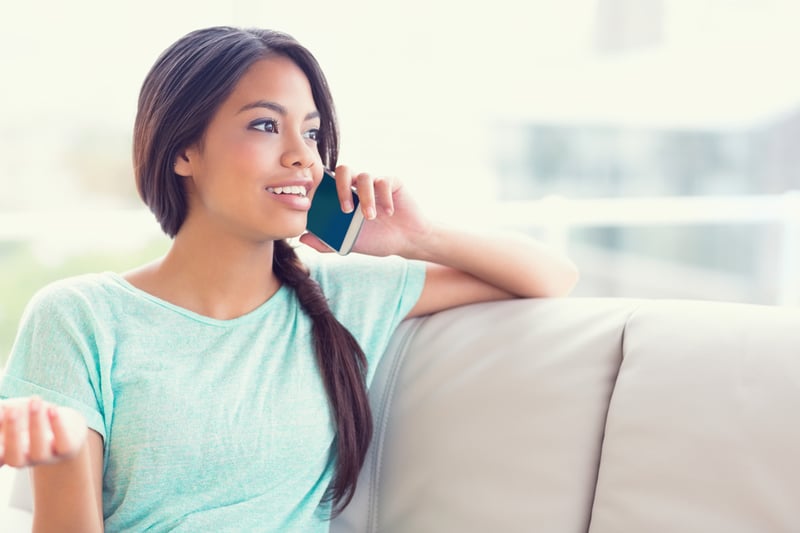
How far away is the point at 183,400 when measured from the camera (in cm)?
132

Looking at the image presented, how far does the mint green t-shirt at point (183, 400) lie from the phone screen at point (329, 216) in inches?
6.7

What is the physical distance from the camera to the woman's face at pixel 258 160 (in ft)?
4.50

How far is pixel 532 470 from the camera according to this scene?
1321 mm

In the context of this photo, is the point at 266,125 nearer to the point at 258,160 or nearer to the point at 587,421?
the point at 258,160

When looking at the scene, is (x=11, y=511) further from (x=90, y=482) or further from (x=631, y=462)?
(x=631, y=462)

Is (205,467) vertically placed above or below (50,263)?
above

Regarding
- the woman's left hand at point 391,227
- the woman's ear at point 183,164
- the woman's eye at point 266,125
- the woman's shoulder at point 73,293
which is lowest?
the woman's shoulder at point 73,293

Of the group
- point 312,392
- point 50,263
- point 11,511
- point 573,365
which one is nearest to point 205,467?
point 312,392

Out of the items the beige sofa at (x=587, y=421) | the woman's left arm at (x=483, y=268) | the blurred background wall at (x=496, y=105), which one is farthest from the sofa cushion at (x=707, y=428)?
the blurred background wall at (x=496, y=105)

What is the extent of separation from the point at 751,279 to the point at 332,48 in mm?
6570

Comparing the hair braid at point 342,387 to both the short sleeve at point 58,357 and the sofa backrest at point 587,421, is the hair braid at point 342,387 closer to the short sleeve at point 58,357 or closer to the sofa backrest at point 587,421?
the sofa backrest at point 587,421

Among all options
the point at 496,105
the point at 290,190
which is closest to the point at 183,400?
the point at 290,190

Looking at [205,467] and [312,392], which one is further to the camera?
[312,392]

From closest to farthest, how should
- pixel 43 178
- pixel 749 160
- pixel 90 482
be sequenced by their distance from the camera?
pixel 90 482, pixel 43 178, pixel 749 160
